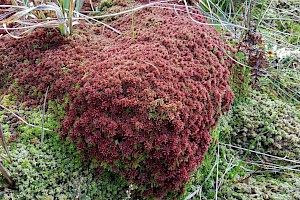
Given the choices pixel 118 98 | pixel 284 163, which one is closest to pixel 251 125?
pixel 284 163

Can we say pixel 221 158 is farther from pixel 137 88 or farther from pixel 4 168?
pixel 4 168

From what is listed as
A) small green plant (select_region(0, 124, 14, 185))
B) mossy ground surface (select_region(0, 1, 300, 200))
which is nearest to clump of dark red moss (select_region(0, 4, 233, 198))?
mossy ground surface (select_region(0, 1, 300, 200))

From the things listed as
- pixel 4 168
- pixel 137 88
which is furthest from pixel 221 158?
pixel 4 168

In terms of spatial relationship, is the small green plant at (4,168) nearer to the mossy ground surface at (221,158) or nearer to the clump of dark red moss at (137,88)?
the mossy ground surface at (221,158)

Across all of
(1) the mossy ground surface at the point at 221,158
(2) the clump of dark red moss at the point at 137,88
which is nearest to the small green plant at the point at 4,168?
(1) the mossy ground surface at the point at 221,158

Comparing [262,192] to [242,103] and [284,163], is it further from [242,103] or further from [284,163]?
[242,103]

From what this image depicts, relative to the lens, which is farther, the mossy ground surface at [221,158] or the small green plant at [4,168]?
the mossy ground surface at [221,158]

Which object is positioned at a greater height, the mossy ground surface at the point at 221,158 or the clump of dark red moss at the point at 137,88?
the clump of dark red moss at the point at 137,88

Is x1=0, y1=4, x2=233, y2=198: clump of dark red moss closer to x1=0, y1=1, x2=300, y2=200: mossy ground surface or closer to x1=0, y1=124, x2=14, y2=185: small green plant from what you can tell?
x1=0, y1=1, x2=300, y2=200: mossy ground surface
